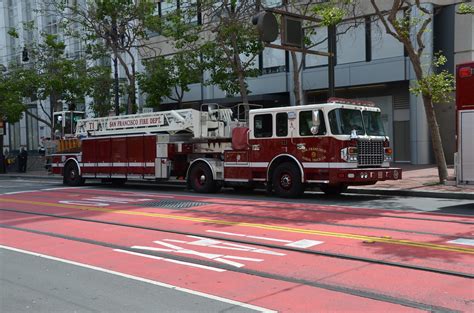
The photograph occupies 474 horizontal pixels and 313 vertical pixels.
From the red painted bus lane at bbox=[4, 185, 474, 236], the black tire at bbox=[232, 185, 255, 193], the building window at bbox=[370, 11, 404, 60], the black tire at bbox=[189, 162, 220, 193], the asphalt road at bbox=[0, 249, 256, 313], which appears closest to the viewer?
the asphalt road at bbox=[0, 249, 256, 313]

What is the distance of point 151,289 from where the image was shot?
588 cm

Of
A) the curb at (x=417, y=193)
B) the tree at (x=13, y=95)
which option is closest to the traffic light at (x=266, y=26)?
the curb at (x=417, y=193)

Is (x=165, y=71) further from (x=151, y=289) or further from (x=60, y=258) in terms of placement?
(x=151, y=289)

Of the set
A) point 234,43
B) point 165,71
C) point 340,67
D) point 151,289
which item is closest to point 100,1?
point 165,71

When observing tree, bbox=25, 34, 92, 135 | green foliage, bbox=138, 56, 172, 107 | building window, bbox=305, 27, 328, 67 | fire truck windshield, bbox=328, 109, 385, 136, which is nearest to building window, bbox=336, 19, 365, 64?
building window, bbox=305, 27, 328, 67

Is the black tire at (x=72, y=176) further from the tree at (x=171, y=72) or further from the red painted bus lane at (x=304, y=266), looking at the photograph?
the red painted bus lane at (x=304, y=266)

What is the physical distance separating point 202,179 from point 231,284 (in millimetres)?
11975

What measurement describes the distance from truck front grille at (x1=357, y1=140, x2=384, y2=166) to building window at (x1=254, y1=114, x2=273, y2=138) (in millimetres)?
2824

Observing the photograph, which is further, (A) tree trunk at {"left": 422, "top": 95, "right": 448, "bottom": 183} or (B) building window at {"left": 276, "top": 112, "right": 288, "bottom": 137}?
(A) tree trunk at {"left": 422, "top": 95, "right": 448, "bottom": 183}

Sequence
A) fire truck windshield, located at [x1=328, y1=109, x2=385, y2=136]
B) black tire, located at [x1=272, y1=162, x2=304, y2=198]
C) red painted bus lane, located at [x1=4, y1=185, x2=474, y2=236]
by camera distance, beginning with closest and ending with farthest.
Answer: red painted bus lane, located at [x1=4, y1=185, x2=474, y2=236]
fire truck windshield, located at [x1=328, y1=109, x2=385, y2=136]
black tire, located at [x1=272, y1=162, x2=304, y2=198]

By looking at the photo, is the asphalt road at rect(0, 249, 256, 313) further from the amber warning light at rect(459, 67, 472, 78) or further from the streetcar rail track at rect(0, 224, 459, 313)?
the amber warning light at rect(459, 67, 472, 78)

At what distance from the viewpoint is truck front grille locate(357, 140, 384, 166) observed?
14594 mm

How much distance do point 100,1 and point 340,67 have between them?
496 inches

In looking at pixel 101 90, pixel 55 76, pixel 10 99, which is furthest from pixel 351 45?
pixel 10 99
